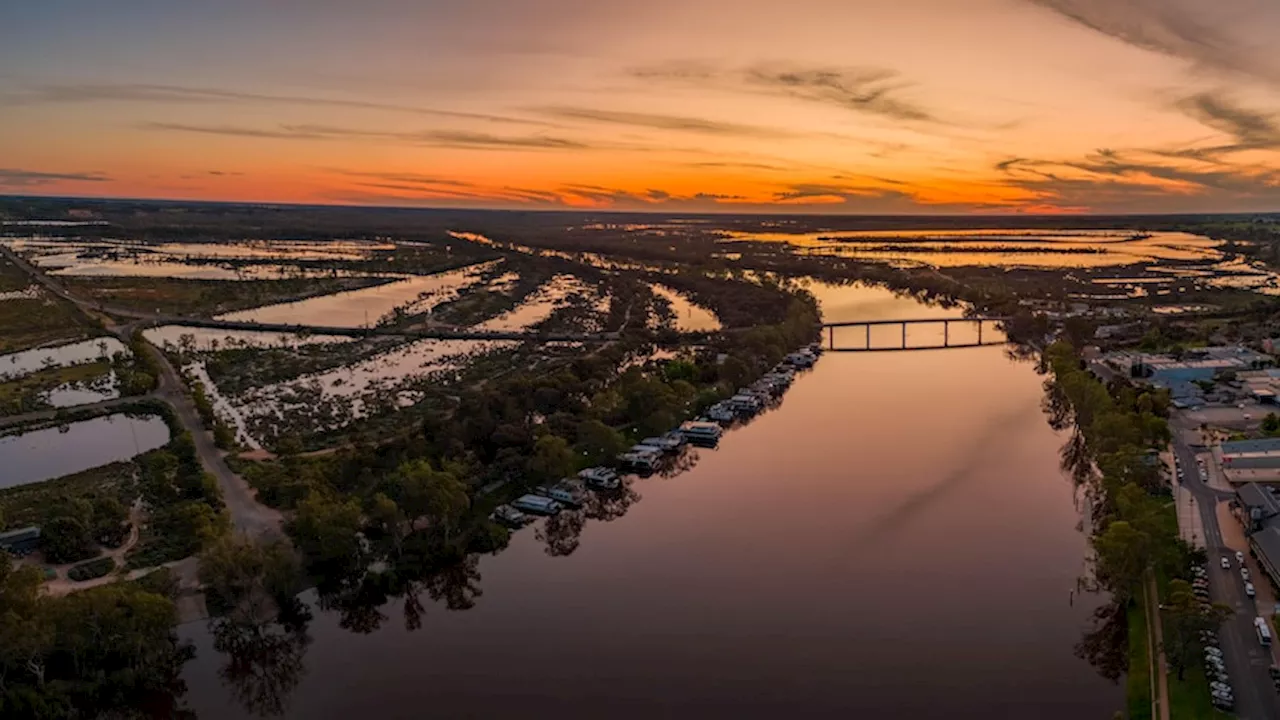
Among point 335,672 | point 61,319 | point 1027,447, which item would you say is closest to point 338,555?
point 335,672

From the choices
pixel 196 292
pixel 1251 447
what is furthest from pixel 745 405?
pixel 196 292

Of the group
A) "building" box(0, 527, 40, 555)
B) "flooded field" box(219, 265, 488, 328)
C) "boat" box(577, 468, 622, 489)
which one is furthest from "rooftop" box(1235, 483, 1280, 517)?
"flooded field" box(219, 265, 488, 328)

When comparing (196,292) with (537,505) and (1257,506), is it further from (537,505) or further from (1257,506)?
(1257,506)

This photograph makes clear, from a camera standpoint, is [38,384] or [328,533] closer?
[328,533]

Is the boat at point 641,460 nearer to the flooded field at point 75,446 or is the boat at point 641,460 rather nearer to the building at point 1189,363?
the flooded field at point 75,446

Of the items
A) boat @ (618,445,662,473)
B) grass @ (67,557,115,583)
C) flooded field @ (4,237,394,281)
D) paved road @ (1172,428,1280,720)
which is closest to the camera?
paved road @ (1172,428,1280,720)

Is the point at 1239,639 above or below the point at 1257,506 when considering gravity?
below

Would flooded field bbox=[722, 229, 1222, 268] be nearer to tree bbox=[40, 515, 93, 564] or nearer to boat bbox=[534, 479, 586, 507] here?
boat bbox=[534, 479, 586, 507]

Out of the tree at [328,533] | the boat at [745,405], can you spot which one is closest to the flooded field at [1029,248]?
the boat at [745,405]
